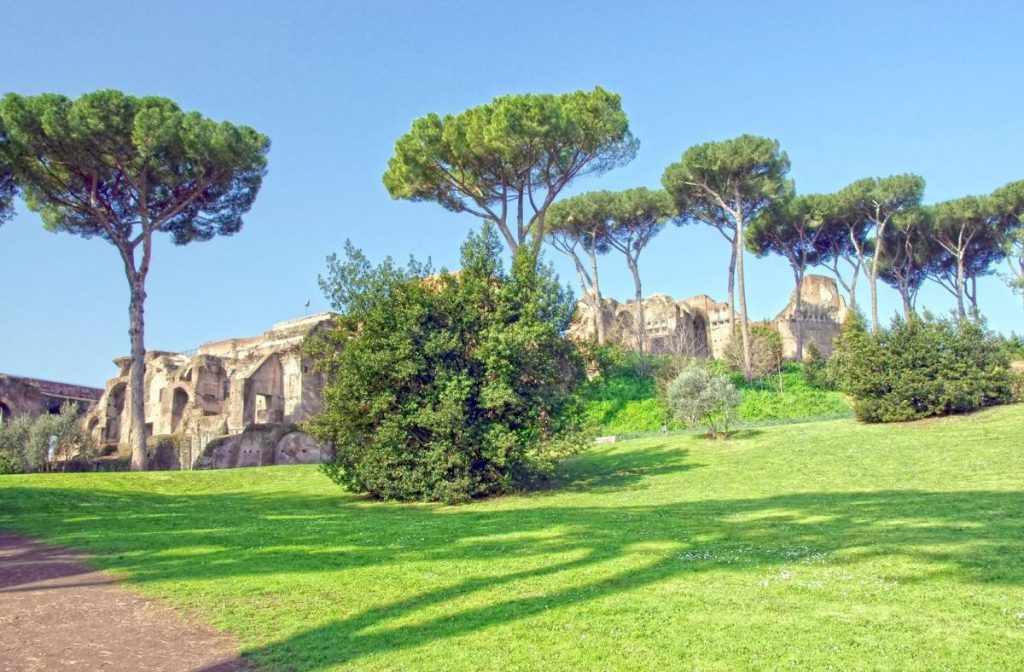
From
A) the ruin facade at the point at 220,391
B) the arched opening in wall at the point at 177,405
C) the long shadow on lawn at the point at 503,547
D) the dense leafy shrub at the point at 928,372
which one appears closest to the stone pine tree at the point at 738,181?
the dense leafy shrub at the point at 928,372

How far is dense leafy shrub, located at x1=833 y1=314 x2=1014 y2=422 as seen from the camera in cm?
1845

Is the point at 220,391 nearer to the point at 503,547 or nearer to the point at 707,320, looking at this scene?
the point at 707,320

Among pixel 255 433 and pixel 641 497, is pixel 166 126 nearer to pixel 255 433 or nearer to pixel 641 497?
pixel 255 433

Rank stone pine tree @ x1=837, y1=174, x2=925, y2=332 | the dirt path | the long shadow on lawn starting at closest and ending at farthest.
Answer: the dirt path, the long shadow on lawn, stone pine tree @ x1=837, y1=174, x2=925, y2=332

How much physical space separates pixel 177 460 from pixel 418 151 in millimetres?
13794

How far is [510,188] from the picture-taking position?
2483 centimetres

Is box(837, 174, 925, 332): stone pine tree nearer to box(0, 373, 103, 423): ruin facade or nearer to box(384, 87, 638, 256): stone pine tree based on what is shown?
box(384, 87, 638, 256): stone pine tree

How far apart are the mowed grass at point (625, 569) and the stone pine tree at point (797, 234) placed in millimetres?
24675

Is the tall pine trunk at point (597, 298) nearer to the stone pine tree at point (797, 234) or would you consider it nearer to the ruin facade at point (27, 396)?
the stone pine tree at point (797, 234)

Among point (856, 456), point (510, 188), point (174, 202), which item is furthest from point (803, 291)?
point (174, 202)

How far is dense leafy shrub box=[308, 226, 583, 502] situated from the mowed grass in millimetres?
868

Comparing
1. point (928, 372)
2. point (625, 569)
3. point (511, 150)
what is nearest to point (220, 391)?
point (511, 150)

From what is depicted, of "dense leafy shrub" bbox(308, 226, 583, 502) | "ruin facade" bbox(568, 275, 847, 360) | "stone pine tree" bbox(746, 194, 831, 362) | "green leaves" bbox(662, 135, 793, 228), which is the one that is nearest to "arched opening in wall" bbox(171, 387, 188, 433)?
"ruin facade" bbox(568, 275, 847, 360)

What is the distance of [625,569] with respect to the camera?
267 inches
